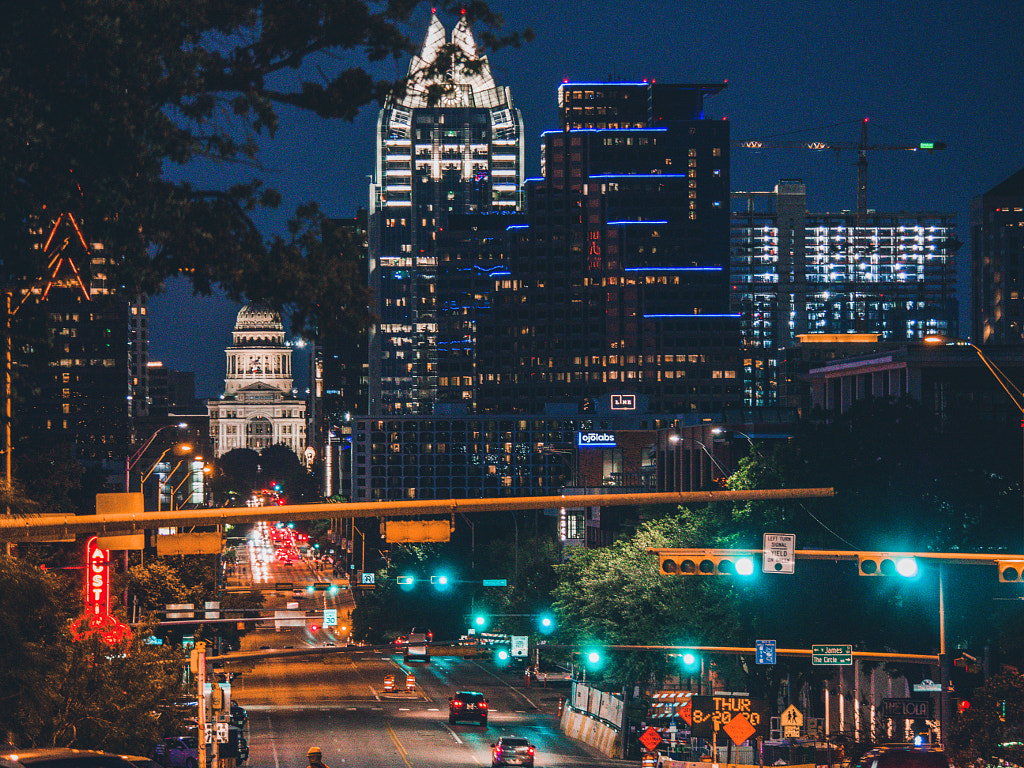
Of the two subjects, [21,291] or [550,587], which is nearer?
[21,291]

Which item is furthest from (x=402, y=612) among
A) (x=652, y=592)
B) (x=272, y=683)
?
(x=652, y=592)

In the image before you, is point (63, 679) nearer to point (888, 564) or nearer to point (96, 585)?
point (96, 585)

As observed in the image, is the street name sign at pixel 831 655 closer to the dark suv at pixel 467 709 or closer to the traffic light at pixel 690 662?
the traffic light at pixel 690 662

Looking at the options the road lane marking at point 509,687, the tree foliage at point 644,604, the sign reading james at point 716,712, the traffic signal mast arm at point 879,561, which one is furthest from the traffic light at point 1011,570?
the road lane marking at point 509,687

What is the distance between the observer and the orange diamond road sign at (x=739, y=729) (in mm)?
47094

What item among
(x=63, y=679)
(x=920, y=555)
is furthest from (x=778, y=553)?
(x=63, y=679)

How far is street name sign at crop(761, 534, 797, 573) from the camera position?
3419cm

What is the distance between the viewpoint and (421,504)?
74.5ft

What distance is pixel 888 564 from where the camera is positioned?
106ft

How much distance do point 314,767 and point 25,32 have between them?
10687 mm

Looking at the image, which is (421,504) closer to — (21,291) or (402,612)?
(21,291)

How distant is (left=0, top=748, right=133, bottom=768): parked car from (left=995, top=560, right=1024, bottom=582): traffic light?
21.1 m

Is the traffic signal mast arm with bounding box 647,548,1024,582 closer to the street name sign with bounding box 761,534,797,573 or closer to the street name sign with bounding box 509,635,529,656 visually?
the street name sign with bounding box 761,534,797,573

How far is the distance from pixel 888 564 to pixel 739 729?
16.8m
